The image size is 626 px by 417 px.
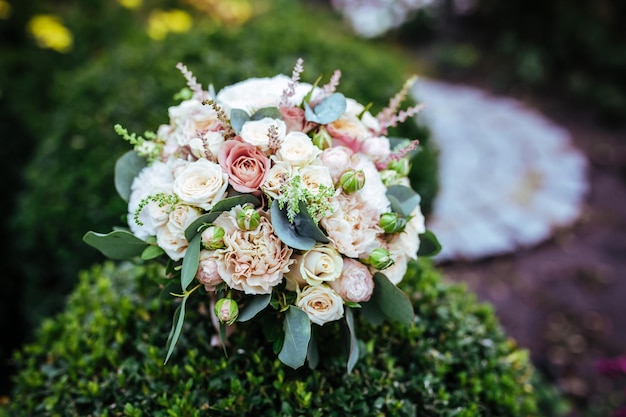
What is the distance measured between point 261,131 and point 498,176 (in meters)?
4.13

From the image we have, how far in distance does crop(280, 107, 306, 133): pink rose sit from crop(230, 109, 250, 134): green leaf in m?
0.12

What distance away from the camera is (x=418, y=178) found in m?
3.07

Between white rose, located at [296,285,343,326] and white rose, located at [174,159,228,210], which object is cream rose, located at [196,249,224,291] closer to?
white rose, located at [174,159,228,210]

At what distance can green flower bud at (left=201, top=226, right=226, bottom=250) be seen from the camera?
1407 millimetres

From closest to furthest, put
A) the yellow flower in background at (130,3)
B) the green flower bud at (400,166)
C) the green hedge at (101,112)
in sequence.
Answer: the green flower bud at (400,166)
the green hedge at (101,112)
the yellow flower in background at (130,3)

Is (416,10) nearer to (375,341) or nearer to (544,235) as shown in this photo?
(544,235)

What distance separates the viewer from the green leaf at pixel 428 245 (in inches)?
68.8

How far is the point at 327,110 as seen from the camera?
1612mm

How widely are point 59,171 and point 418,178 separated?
83.6 inches

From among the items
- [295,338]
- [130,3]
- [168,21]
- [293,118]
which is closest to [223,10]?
[168,21]

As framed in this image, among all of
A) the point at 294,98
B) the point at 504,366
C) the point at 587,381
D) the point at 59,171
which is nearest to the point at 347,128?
the point at 294,98

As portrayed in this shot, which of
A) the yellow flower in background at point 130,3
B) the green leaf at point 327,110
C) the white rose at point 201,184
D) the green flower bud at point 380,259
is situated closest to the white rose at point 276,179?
the white rose at point 201,184

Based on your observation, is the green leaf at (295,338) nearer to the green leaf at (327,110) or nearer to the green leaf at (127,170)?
the green leaf at (327,110)

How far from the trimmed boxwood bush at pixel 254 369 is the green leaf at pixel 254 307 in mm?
293
